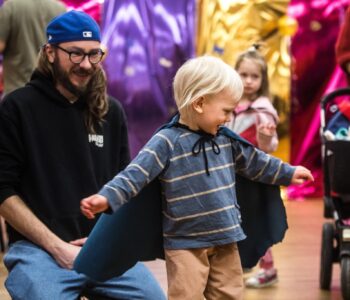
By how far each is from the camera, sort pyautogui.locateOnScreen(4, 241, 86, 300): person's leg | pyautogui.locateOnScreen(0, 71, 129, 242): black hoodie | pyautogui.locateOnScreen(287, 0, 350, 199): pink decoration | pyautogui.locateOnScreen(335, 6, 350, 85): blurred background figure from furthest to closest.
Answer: pyautogui.locateOnScreen(287, 0, 350, 199): pink decoration < pyautogui.locateOnScreen(335, 6, 350, 85): blurred background figure < pyautogui.locateOnScreen(0, 71, 129, 242): black hoodie < pyautogui.locateOnScreen(4, 241, 86, 300): person's leg

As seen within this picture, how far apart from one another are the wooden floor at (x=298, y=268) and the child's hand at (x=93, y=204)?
1941mm

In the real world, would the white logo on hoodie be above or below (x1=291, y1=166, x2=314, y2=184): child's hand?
above

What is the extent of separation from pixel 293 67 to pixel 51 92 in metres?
4.98

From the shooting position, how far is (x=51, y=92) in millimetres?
3234

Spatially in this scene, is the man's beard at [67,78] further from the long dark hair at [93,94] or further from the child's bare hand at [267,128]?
the child's bare hand at [267,128]

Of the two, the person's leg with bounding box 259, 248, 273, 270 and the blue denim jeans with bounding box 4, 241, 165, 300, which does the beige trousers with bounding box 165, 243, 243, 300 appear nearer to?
the blue denim jeans with bounding box 4, 241, 165, 300

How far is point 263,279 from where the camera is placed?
4.88 meters

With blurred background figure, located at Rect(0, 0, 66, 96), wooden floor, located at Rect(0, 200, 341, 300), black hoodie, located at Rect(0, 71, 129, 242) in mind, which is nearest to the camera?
black hoodie, located at Rect(0, 71, 129, 242)

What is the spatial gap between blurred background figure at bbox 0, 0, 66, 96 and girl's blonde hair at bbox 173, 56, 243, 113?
266 centimetres

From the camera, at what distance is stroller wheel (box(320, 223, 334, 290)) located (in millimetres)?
4695

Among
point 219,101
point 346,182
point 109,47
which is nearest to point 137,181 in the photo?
point 219,101

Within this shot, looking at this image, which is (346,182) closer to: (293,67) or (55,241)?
(55,241)

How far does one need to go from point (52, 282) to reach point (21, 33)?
265cm

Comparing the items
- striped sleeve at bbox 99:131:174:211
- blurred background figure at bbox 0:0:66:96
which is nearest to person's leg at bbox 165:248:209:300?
striped sleeve at bbox 99:131:174:211
